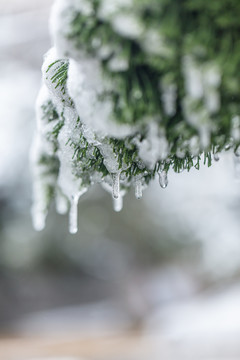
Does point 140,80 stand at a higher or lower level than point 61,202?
lower

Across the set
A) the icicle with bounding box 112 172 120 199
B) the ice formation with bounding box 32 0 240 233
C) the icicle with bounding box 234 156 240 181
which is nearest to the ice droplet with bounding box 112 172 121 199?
the icicle with bounding box 112 172 120 199

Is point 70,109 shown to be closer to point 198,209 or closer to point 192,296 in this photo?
point 192,296

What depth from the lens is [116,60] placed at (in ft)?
1.74

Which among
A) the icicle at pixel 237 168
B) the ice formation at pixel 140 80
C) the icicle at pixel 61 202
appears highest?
the icicle at pixel 61 202

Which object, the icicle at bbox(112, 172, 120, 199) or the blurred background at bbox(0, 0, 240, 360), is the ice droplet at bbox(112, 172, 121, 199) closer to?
the icicle at bbox(112, 172, 120, 199)

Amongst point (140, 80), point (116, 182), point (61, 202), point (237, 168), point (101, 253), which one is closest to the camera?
point (140, 80)

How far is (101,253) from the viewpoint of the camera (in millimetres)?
8445

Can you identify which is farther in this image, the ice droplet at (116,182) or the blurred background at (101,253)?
the blurred background at (101,253)

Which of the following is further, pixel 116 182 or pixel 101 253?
pixel 101 253

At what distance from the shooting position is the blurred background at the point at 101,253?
6797 millimetres

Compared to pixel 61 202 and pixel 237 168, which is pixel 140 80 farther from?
pixel 61 202

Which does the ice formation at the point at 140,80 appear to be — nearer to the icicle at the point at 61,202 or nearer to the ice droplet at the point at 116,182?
the ice droplet at the point at 116,182

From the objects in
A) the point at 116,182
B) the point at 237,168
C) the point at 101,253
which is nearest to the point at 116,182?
the point at 116,182

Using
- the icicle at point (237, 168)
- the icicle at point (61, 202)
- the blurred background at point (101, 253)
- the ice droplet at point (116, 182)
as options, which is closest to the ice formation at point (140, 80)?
the ice droplet at point (116, 182)
